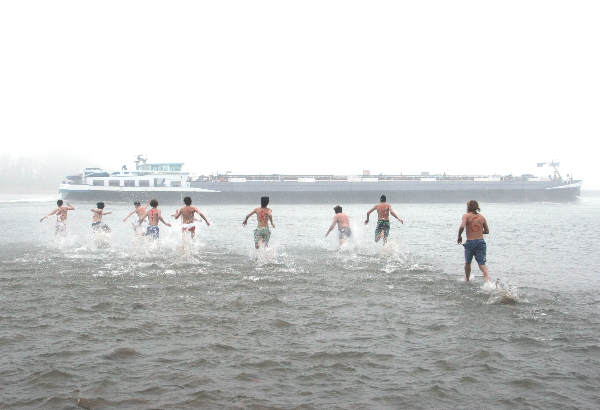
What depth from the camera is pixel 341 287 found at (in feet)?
35.9

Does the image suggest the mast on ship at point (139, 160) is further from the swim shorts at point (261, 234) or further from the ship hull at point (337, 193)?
the swim shorts at point (261, 234)

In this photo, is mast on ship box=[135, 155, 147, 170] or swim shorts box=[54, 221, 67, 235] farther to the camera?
mast on ship box=[135, 155, 147, 170]

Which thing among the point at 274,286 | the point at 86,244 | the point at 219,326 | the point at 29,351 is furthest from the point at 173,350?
the point at 86,244

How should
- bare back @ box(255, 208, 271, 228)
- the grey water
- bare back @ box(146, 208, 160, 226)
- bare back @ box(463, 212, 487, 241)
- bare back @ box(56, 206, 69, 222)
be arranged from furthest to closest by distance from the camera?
bare back @ box(56, 206, 69, 222), bare back @ box(146, 208, 160, 226), bare back @ box(255, 208, 271, 228), bare back @ box(463, 212, 487, 241), the grey water

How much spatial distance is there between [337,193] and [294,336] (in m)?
67.4

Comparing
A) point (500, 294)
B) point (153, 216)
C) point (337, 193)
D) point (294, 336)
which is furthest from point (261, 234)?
point (337, 193)

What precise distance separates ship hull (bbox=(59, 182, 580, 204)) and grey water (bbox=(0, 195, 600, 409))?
55.9 m

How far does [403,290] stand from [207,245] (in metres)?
11.3

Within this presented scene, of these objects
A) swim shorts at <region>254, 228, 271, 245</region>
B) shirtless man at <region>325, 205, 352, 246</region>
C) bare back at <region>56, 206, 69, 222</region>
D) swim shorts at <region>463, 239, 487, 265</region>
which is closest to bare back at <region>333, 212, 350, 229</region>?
shirtless man at <region>325, 205, 352, 246</region>

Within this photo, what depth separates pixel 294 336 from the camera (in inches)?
285

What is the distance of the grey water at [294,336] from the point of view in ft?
17.3

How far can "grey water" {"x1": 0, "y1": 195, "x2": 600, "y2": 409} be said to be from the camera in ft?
17.3

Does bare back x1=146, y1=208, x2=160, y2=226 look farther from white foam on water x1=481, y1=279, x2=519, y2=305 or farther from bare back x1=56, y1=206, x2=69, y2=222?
white foam on water x1=481, y1=279, x2=519, y2=305

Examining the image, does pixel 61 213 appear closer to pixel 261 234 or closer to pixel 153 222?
pixel 153 222
